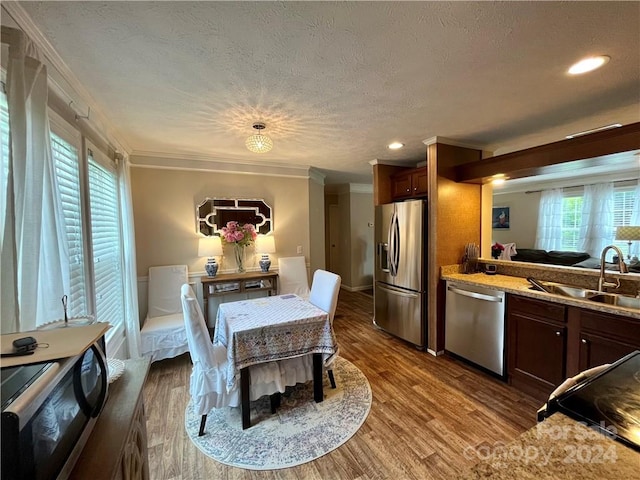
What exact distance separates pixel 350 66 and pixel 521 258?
3.87 meters

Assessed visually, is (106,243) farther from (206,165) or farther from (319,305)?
(319,305)

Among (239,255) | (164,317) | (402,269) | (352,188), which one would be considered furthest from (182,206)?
(352,188)

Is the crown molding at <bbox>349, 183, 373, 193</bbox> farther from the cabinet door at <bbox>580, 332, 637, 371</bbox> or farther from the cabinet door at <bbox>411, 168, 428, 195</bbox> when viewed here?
the cabinet door at <bbox>580, 332, 637, 371</bbox>

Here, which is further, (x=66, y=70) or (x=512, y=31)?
(x=66, y=70)

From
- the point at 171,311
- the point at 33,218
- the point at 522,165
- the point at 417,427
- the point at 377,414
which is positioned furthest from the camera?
the point at 171,311

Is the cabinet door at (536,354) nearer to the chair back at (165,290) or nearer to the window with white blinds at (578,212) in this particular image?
the window with white blinds at (578,212)

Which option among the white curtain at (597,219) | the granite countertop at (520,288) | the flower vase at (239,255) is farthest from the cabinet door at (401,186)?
the white curtain at (597,219)

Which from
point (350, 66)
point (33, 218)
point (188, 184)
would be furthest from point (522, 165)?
point (188, 184)

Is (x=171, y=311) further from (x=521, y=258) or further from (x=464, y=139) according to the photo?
(x=521, y=258)

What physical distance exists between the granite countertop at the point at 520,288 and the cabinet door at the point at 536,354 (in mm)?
212

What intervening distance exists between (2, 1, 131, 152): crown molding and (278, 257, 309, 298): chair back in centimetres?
244

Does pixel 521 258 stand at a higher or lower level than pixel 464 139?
lower

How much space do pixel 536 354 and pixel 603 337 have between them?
51 cm

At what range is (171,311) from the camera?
11.1 feet
